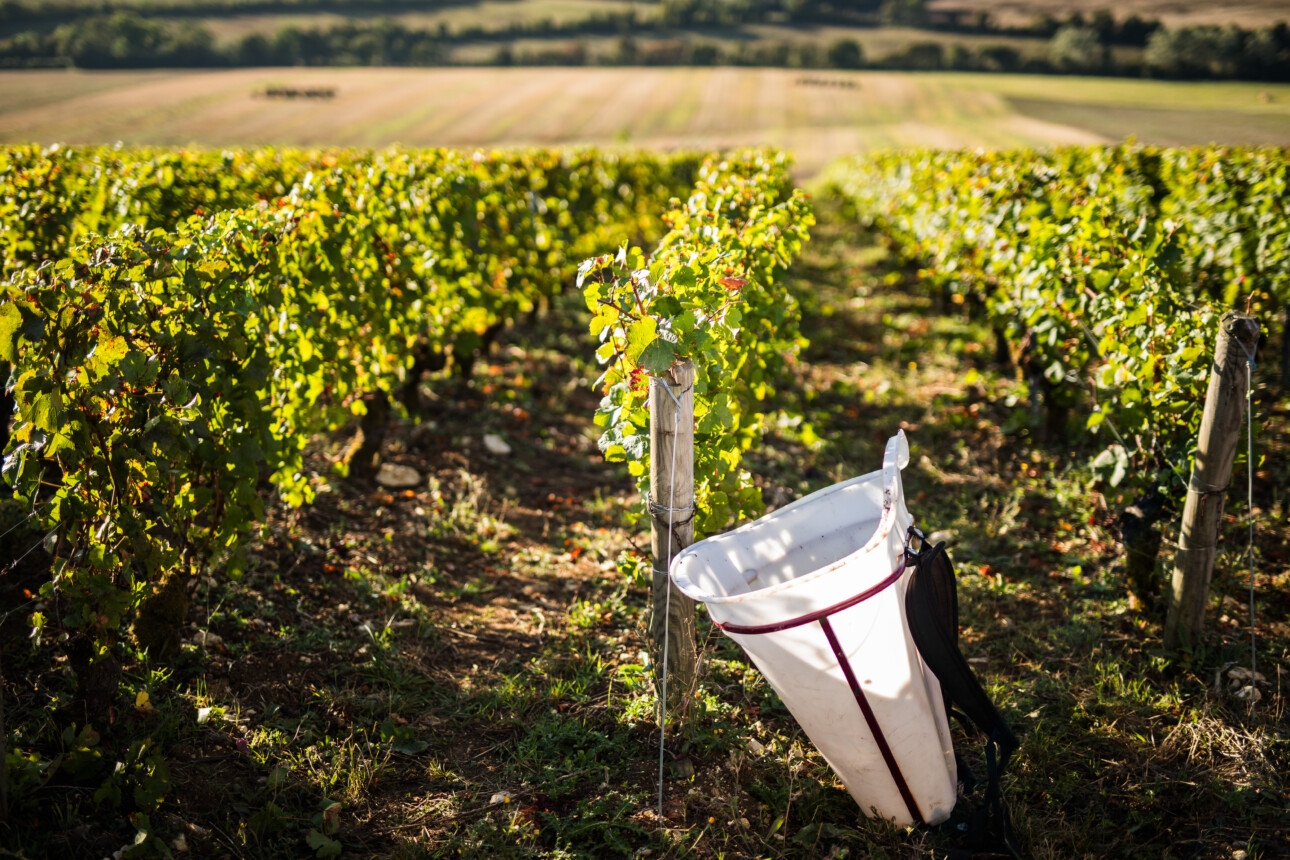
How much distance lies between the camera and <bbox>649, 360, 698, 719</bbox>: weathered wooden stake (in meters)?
2.14

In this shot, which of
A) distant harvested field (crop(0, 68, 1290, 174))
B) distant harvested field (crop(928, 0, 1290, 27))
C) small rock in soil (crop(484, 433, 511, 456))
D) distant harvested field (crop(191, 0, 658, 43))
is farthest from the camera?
distant harvested field (crop(191, 0, 658, 43))

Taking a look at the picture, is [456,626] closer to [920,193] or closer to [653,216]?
[920,193]

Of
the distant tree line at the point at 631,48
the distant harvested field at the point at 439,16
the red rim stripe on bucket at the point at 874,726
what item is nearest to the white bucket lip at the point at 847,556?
the red rim stripe on bucket at the point at 874,726

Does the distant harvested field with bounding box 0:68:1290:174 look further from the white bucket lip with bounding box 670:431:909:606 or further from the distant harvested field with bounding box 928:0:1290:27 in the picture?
the white bucket lip with bounding box 670:431:909:606

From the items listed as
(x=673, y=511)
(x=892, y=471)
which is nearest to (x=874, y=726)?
(x=892, y=471)

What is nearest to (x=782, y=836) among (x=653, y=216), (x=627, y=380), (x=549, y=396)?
(x=627, y=380)

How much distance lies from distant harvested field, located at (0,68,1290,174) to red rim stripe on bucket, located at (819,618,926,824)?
75.7ft

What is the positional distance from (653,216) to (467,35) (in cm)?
5277

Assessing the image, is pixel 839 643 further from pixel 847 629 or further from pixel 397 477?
pixel 397 477

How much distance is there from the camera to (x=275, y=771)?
2182 millimetres

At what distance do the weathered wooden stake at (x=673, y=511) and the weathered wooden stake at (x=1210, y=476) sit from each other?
5.75 ft

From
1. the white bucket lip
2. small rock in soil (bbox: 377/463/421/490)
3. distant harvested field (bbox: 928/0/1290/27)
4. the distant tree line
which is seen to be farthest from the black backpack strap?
distant harvested field (bbox: 928/0/1290/27)

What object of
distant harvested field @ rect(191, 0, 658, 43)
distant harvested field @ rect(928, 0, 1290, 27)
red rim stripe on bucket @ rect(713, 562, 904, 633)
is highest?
distant harvested field @ rect(191, 0, 658, 43)

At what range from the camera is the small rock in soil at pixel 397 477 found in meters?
4.22
